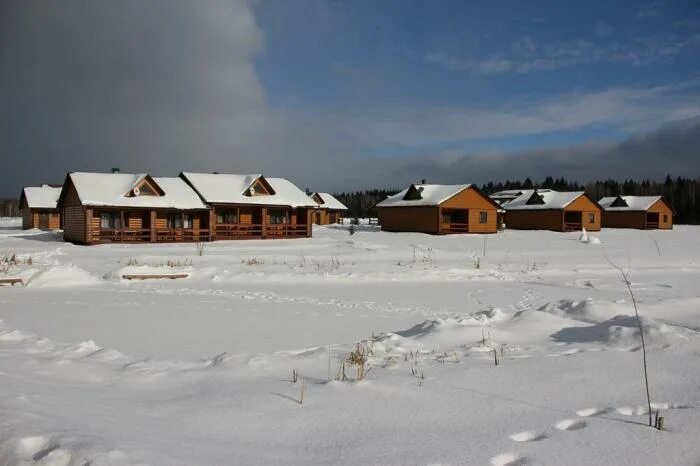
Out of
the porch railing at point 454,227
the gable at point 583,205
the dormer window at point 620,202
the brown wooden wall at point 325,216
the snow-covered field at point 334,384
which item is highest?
the dormer window at point 620,202

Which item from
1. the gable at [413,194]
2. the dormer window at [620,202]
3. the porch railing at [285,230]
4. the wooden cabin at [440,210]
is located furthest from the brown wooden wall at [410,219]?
the dormer window at [620,202]

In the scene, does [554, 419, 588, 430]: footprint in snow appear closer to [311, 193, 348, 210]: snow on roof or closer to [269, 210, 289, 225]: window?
[269, 210, 289, 225]: window

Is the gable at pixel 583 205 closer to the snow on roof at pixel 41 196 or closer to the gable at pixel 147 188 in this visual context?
the gable at pixel 147 188

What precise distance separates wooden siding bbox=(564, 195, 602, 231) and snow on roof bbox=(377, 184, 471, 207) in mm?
13889

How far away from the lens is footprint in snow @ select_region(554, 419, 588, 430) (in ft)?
12.7

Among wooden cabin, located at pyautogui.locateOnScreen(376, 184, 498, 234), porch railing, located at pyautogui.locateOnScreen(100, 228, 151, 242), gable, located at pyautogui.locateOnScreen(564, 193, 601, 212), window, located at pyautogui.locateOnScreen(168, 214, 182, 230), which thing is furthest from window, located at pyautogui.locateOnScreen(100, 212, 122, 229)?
gable, located at pyautogui.locateOnScreen(564, 193, 601, 212)

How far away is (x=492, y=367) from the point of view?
554 centimetres

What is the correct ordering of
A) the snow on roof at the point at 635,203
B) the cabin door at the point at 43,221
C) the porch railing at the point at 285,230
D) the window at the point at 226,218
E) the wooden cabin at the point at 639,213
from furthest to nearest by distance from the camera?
the wooden cabin at the point at 639,213
the snow on roof at the point at 635,203
the cabin door at the point at 43,221
the porch railing at the point at 285,230
the window at the point at 226,218

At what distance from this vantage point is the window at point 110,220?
3281cm

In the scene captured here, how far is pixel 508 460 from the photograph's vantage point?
3.38 m

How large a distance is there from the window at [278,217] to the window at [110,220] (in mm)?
11421

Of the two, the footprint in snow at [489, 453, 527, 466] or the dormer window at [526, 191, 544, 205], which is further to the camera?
the dormer window at [526, 191, 544, 205]

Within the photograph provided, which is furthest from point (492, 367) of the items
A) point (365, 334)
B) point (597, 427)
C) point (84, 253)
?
point (84, 253)

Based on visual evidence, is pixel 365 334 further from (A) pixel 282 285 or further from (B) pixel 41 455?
(A) pixel 282 285
